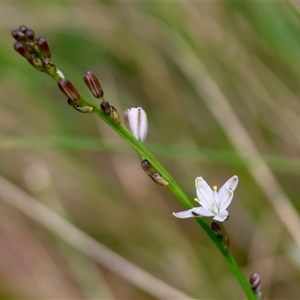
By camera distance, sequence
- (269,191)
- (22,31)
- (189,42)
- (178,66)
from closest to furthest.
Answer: (22,31), (269,191), (189,42), (178,66)

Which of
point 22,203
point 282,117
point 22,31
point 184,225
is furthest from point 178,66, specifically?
point 22,31

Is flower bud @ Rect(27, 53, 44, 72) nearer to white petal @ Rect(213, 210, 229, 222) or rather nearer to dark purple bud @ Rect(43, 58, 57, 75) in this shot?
dark purple bud @ Rect(43, 58, 57, 75)

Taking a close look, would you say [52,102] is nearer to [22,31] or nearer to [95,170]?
[95,170]

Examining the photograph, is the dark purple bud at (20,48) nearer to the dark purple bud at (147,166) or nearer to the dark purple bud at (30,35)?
the dark purple bud at (30,35)

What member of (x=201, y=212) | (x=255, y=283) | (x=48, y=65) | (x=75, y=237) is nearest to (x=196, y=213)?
(x=201, y=212)

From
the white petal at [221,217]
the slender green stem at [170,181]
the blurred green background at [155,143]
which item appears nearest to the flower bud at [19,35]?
the slender green stem at [170,181]

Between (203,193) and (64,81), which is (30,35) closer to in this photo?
(64,81)
